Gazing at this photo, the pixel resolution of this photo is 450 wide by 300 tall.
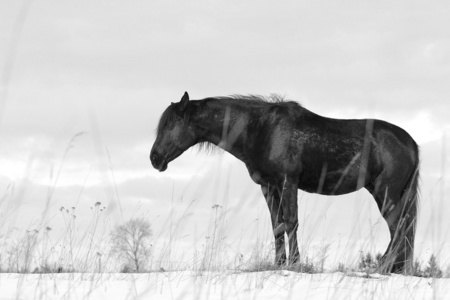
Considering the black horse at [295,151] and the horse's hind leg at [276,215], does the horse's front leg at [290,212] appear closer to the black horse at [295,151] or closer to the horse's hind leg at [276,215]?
the black horse at [295,151]

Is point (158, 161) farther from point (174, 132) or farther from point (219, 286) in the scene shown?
point (219, 286)

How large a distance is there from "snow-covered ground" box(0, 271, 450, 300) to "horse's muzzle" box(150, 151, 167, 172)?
1978mm

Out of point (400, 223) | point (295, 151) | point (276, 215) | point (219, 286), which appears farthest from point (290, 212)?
point (219, 286)

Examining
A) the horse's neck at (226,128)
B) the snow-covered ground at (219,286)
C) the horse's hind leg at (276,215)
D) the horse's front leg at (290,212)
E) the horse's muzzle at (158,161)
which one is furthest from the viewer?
the horse's muzzle at (158,161)

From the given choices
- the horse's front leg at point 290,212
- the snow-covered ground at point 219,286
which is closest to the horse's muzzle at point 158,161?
the horse's front leg at point 290,212

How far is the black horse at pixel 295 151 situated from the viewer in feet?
28.3

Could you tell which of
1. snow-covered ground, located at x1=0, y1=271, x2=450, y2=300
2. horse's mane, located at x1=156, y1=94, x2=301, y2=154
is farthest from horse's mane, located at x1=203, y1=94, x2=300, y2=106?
snow-covered ground, located at x1=0, y1=271, x2=450, y2=300

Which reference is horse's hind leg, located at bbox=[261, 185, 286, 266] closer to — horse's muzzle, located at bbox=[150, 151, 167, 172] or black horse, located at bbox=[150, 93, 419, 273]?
black horse, located at bbox=[150, 93, 419, 273]

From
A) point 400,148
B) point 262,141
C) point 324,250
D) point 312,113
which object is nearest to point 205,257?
point 324,250

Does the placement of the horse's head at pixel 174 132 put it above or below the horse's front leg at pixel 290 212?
above

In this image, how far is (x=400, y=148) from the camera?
9.34 meters

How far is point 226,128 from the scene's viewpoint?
8.97m

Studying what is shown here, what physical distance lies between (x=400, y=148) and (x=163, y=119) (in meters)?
3.35

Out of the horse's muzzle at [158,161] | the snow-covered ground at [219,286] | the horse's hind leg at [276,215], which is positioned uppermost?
the horse's muzzle at [158,161]
